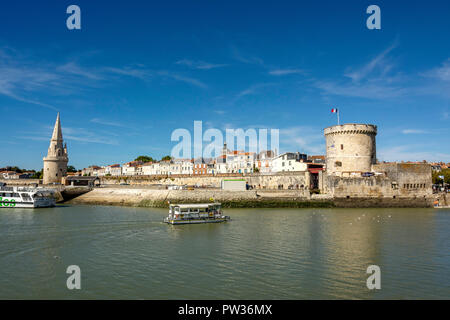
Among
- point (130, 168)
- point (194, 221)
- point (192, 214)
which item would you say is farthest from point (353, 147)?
point (130, 168)

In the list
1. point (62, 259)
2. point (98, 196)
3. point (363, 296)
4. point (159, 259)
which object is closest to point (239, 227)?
point (159, 259)

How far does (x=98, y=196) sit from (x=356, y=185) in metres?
36.2

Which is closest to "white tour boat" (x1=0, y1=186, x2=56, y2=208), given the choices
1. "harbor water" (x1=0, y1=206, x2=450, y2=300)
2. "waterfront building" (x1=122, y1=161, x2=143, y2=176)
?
"harbor water" (x1=0, y1=206, x2=450, y2=300)

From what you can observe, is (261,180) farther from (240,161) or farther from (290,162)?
(240,161)

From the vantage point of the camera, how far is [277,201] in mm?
42438

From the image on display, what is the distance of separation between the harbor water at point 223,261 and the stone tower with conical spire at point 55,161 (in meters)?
42.0

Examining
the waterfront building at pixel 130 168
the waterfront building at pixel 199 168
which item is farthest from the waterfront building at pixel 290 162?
the waterfront building at pixel 130 168

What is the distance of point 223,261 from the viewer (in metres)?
15.0

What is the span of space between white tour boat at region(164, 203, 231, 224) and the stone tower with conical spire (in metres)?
44.2

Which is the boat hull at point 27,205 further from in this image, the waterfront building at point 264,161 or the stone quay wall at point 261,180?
the waterfront building at point 264,161

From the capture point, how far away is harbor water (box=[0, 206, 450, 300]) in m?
11.4

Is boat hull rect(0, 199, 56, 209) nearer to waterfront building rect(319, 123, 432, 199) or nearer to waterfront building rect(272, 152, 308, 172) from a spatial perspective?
waterfront building rect(319, 123, 432, 199)
